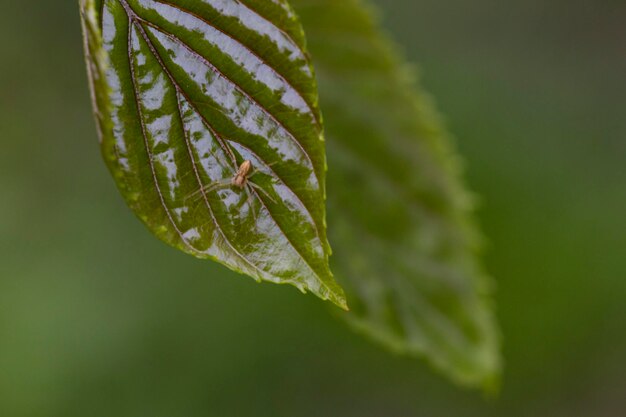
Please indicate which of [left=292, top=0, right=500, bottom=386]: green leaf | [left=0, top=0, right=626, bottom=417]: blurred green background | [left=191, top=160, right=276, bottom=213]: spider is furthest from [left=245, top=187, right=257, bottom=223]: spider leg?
[left=0, top=0, right=626, bottom=417]: blurred green background

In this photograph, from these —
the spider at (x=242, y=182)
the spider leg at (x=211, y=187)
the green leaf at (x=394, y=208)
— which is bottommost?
the spider leg at (x=211, y=187)

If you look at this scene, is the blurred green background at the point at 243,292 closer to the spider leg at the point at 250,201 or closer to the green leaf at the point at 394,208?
the green leaf at the point at 394,208

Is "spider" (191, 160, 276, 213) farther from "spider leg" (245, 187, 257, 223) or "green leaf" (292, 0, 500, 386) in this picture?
"green leaf" (292, 0, 500, 386)

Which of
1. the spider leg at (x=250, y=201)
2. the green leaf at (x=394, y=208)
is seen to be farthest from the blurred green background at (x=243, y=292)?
the spider leg at (x=250, y=201)

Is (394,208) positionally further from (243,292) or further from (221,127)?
(243,292)

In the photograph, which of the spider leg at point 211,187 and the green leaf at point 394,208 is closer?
the spider leg at point 211,187

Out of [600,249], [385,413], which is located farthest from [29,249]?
[600,249]

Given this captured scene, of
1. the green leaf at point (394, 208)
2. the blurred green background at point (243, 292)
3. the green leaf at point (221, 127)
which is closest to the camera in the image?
the green leaf at point (221, 127)

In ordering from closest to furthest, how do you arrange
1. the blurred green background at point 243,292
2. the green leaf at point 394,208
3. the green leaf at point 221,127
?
the green leaf at point 221,127
the green leaf at point 394,208
the blurred green background at point 243,292
